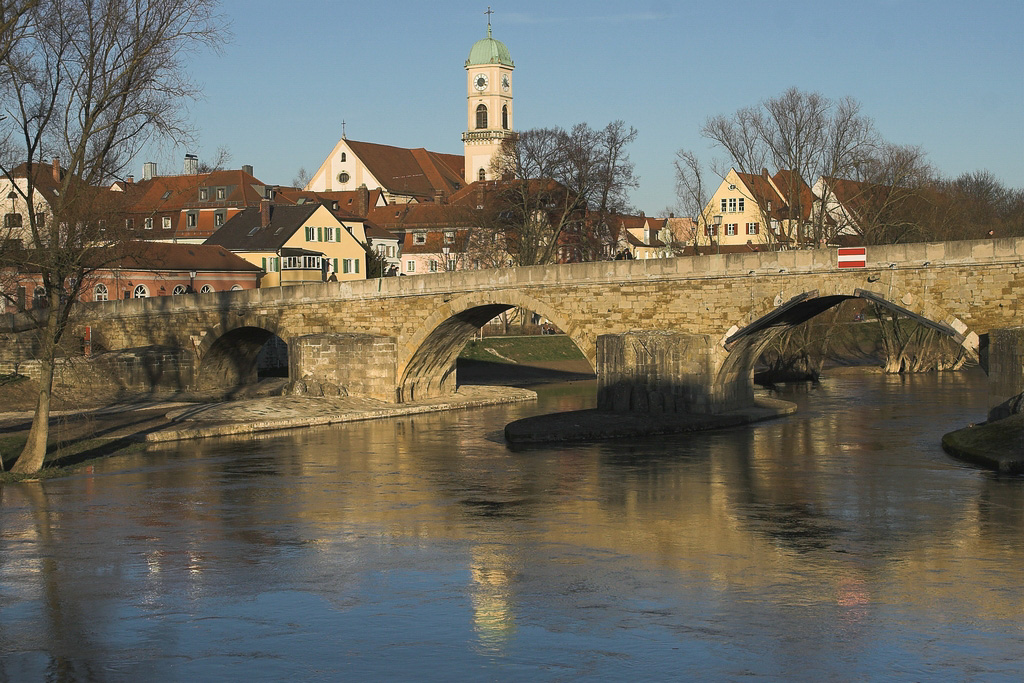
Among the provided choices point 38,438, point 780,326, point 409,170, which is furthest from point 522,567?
point 409,170

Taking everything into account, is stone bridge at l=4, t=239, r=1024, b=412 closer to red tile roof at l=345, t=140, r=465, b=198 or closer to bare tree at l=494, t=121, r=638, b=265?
bare tree at l=494, t=121, r=638, b=265

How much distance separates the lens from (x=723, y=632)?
12.4 m

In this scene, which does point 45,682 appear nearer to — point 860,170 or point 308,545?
point 308,545

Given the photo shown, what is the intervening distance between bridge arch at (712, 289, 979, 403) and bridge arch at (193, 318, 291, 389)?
54.7ft

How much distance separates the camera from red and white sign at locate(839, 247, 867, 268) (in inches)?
1121

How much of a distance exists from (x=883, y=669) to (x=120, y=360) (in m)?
37.0

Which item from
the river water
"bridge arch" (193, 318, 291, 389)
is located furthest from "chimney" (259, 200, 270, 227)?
the river water

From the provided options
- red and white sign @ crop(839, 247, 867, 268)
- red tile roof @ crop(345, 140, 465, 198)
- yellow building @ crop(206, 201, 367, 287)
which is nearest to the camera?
red and white sign @ crop(839, 247, 867, 268)

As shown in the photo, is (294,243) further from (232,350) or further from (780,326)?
(780,326)

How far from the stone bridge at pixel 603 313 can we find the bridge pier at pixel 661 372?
39 millimetres

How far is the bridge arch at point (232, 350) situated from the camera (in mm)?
43938

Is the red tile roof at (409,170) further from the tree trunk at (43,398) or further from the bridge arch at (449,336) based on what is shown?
the tree trunk at (43,398)

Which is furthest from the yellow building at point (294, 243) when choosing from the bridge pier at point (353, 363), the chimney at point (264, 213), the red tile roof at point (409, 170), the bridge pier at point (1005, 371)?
the bridge pier at point (1005, 371)

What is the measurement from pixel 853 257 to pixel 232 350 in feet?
88.8
